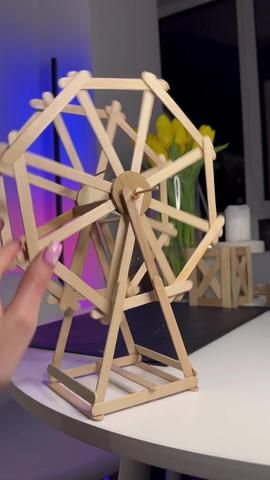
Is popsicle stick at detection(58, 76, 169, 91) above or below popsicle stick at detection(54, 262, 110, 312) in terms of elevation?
above

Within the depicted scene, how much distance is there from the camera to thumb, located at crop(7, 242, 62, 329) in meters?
0.51

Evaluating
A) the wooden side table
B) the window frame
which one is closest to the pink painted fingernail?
the wooden side table

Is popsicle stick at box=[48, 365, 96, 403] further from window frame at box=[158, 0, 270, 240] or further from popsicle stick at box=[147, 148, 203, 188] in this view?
window frame at box=[158, 0, 270, 240]

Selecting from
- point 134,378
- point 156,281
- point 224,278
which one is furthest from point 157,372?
point 224,278

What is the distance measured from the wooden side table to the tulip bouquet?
101 millimetres

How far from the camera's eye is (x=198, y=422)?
603 mm

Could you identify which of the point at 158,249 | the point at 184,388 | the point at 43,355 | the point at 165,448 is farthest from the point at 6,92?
the point at 165,448

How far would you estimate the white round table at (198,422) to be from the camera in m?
0.52

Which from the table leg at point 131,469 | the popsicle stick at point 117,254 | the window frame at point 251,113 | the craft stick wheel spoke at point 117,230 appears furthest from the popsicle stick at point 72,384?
the window frame at point 251,113

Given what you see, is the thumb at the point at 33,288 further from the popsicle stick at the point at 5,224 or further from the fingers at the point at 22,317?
the popsicle stick at the point at 5,224

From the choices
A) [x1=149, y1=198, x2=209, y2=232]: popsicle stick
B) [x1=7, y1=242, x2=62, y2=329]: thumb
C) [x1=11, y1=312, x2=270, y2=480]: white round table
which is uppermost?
[x1=149, y1=198, x2=209, y2=232]: popsicle stick

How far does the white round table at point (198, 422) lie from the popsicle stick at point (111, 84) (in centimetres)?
Answer: 38

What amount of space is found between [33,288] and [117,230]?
0.22 metres

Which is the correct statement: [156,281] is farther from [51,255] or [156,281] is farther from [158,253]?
[51,255]
